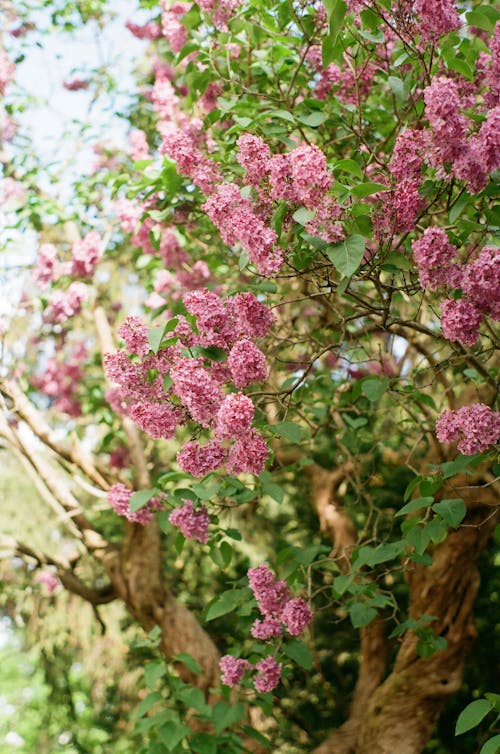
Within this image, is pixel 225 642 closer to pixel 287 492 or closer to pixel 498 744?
pixel 287 492

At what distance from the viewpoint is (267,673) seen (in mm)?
2660

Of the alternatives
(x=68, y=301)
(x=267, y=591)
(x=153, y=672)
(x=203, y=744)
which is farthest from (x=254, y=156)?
(x=68, y=301)

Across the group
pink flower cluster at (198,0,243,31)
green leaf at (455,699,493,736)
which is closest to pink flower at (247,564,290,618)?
green leaf at (455,699,493,736)

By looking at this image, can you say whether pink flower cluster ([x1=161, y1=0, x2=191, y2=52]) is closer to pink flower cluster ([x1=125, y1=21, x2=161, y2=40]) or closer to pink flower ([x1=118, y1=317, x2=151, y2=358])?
pink flower cluster ([x1=125, y1=21, x2=161, y2=40])

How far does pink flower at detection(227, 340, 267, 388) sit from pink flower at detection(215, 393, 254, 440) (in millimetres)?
66

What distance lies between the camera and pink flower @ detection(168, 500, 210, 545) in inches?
103

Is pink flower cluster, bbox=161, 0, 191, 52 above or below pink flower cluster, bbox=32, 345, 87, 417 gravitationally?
above

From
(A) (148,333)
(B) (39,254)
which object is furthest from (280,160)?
(B) (39,254)

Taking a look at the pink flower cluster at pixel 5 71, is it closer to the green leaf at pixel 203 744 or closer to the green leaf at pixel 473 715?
the green leaf at pixel 203 744

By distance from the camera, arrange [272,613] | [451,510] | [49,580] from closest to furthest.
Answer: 1. [451,510]
2. [272,613]
3. [49,580]

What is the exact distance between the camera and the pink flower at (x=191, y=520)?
2.61 m

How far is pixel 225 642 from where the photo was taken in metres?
5.39

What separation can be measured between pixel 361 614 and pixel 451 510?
0.74 meters

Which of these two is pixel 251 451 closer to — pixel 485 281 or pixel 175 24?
pixel 485 281
